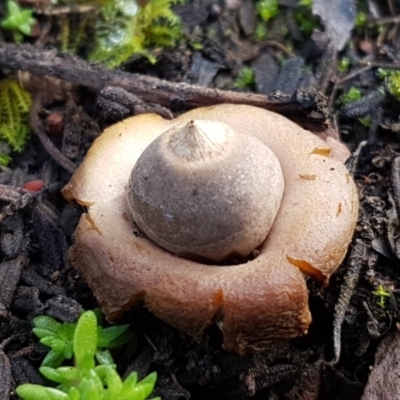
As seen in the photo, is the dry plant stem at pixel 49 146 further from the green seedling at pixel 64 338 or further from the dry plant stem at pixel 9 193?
the green seedling at pixel 64 338

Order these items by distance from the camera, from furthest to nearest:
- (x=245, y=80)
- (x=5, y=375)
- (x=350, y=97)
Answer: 1. (x=245, y=80)
2. (x=350, y=97)
3. (x=5, y=375)

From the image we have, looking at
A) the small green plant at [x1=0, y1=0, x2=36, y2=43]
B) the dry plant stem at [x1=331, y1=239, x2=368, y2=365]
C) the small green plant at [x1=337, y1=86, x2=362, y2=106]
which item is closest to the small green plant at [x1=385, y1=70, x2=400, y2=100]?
the small green plant at [x1=337, y1=86, x2=362, y2=106]

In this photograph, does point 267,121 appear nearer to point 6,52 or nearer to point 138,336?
point 138,336

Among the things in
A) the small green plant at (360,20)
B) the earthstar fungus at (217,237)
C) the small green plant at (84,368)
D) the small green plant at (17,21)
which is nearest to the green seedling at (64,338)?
the small green plant at (84,368)

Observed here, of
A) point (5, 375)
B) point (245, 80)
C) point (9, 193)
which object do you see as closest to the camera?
point (5, 375)

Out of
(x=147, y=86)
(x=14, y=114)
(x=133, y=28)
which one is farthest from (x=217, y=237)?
(x=133, y=28)

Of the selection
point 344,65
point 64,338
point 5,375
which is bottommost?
point 5,375

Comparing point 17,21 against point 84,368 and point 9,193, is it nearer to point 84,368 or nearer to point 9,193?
point 9,193

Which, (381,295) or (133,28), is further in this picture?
(133,28)
